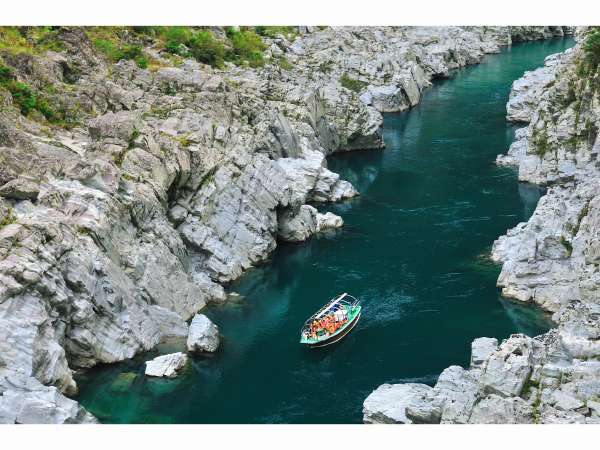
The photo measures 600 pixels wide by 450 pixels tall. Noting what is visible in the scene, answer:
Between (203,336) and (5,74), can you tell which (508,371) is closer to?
(203,336)

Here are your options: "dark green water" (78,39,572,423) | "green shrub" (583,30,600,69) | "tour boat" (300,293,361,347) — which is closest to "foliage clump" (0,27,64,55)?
"dark green water" (78,39,572,423)

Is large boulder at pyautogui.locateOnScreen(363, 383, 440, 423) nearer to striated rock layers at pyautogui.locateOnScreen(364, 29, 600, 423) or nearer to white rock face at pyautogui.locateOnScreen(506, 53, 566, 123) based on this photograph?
striated rock layers at pyautogui.locateOnScreen(364, 29, 600, 423)

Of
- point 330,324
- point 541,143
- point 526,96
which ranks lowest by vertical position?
point 330,324

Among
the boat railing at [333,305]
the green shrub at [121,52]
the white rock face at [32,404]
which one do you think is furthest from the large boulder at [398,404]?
the green shrub at [121,52]

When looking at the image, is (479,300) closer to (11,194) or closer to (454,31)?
(11,194)

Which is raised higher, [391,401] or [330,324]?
[391,401]

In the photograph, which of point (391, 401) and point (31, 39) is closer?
point (391, 401)

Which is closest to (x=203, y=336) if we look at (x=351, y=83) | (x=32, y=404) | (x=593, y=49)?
(x=32, y=404)
